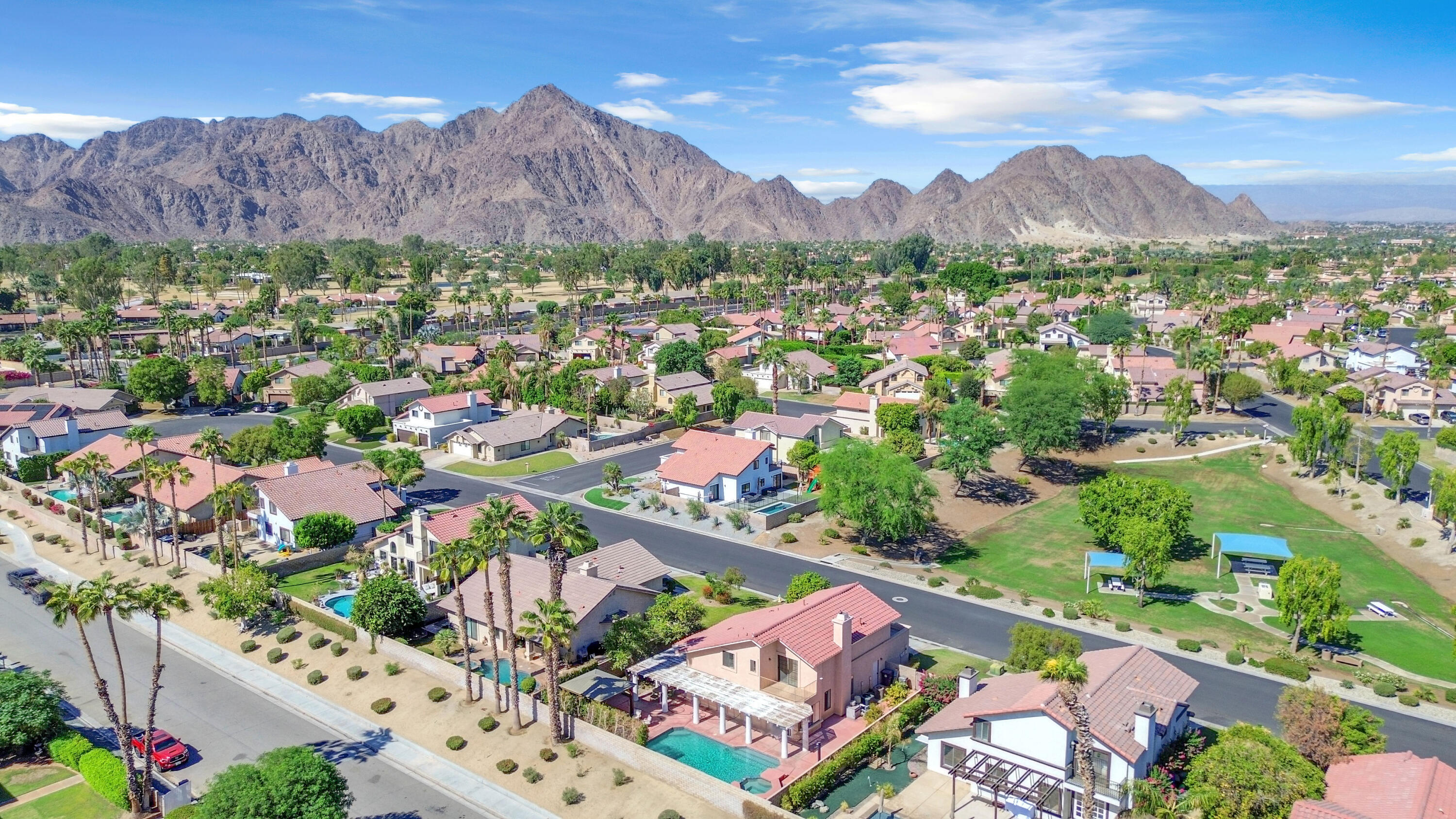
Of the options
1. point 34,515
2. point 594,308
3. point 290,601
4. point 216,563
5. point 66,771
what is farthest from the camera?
point 594,308

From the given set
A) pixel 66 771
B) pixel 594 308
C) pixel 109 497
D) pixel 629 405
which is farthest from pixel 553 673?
pixel 594 308

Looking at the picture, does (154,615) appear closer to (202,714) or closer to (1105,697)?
(202,714)

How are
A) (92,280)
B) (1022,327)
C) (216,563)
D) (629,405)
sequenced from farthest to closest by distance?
1. (92,280)
2. (1022,327)
3. (629,405)
4. (216,563)

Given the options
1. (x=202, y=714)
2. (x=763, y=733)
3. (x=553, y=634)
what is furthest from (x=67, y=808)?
(x=763, y=733)

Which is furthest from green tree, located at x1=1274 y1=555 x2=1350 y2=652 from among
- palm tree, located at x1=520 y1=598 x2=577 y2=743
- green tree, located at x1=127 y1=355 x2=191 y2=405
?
green tree, located at x1=127 y1=355 x2=191 y2=405

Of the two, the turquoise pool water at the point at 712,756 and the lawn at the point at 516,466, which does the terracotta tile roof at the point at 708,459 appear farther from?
the turquoise pool water at the point at 712,756

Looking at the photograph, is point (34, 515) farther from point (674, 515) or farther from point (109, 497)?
point (674, 515)
